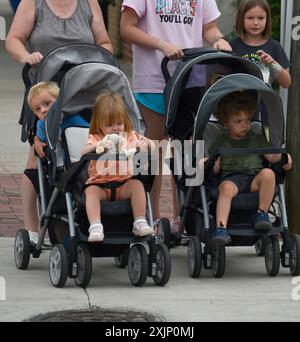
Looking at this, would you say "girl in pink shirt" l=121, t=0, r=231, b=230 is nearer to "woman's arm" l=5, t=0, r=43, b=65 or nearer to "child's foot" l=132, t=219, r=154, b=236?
"woman's arm" l=5, t=0, r=43, b=65

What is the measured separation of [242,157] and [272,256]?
2.23 feet

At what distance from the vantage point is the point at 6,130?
13.8m

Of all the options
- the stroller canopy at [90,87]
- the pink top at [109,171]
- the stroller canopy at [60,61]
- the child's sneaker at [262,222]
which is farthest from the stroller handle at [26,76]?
the child's sneaker at [262,222]

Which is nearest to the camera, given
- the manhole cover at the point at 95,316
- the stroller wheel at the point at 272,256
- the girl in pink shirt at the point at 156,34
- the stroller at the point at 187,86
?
the manhole cover at the point at 95,316

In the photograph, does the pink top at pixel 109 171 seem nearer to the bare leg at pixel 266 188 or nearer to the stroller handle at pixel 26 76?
the bare leg at pixel 266 188

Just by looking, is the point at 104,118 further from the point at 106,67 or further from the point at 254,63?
the point at 254,63

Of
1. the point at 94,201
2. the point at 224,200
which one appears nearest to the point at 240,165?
the point at 224,200

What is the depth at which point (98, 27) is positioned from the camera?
8461 mm

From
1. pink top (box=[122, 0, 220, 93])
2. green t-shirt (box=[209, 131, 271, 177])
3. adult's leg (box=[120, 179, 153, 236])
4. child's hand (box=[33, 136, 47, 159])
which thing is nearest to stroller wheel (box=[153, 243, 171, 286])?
adult's leg (box=[120, 179, 153, 236])

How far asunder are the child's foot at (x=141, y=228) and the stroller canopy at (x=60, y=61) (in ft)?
3.67

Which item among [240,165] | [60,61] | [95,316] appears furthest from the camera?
[60,61]

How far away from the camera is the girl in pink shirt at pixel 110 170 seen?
7336mm

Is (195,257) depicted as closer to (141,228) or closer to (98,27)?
(141,228)
